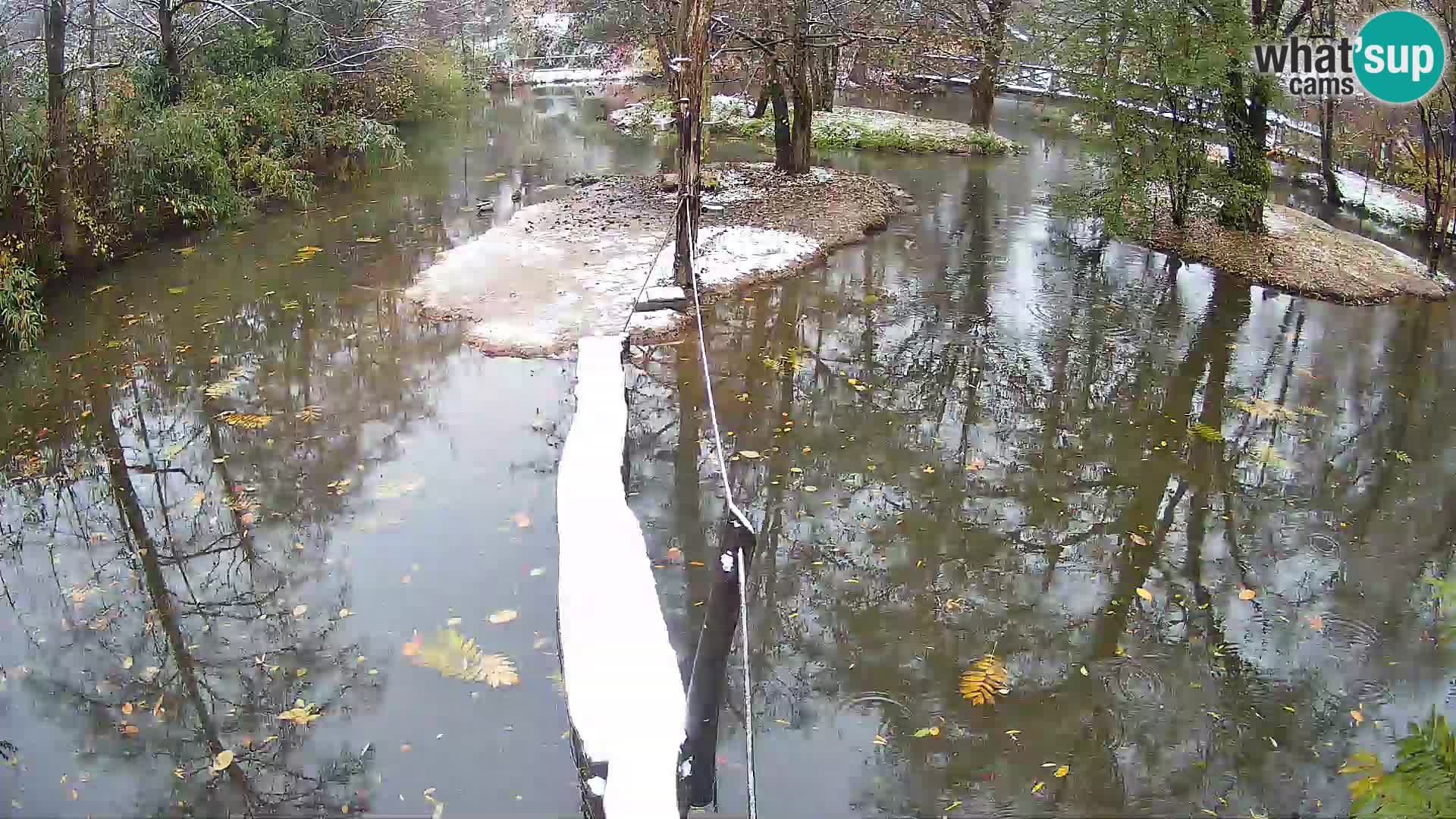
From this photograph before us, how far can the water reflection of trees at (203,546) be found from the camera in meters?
4.46

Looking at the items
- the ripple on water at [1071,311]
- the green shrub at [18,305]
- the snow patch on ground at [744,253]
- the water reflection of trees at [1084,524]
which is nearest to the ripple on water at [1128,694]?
the water reflection of trees at [1084,524]

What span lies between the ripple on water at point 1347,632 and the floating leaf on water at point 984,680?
77.4 inches

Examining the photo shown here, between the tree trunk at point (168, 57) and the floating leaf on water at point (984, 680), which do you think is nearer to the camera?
the floating leaf on water at point (984, 680)

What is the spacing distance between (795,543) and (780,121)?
12.0 m

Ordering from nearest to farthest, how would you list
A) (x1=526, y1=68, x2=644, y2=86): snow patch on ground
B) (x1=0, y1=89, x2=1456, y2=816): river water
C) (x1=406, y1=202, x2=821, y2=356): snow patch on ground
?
1. (x1=0, y1=89, x2=1456, y2=816): river water
2. (x1=406, y1=202, x2=821, y2=356): snow patch on ground
3. (x1=526, y1=68, x2=644, y2=86): snow patch on ground

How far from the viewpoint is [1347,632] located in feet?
17.9

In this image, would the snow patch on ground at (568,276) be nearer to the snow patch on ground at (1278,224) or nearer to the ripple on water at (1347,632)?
the ripple on water at (1347,632)

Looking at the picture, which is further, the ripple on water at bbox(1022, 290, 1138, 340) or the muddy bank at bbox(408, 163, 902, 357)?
the ripple on water at bbox(1022, 290, 1138, 340)

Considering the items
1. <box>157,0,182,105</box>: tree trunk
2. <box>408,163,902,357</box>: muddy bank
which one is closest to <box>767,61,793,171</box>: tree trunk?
<box>408,163,902,357</box>: muddy bank

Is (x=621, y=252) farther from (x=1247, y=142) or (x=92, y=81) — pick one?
(x=1247, y=142)

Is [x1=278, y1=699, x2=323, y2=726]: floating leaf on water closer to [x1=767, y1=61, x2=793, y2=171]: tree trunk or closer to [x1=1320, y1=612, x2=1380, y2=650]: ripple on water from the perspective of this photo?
[x1=1320, y1=612, x2=1380, y2=650]: ripple on water

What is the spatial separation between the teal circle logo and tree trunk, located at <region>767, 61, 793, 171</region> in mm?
8480

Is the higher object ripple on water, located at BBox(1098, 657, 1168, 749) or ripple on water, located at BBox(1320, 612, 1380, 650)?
ripple on water, located at BBox(1320, 612, 1380, 650)

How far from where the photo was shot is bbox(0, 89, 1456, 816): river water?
443 centimetres
